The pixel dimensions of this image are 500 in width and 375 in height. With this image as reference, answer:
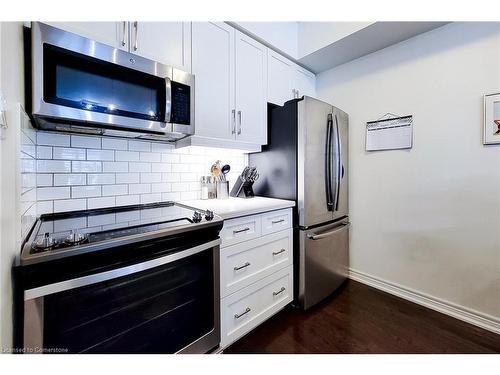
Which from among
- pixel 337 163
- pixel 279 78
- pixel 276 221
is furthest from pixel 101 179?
pixel 337 163

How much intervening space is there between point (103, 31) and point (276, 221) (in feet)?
4.90

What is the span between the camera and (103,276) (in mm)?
797

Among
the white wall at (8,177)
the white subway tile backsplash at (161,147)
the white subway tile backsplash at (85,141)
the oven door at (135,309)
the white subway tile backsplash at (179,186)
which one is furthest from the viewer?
the white subway tile backsplash at (179,186)

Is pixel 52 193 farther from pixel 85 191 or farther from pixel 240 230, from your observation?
pixel 240 230

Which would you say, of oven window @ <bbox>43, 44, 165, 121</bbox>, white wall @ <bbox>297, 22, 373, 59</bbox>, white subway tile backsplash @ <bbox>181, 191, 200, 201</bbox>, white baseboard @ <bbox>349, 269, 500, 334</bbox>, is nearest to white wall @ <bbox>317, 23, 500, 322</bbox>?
white baseboard @ <bbox>349, 269, 500, 334</bbox>

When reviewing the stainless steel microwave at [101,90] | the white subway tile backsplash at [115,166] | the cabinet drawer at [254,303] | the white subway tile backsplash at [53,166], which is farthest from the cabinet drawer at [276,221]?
the white subway tile backsplash at [53,166]

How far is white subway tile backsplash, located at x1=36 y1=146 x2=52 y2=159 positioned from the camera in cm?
115

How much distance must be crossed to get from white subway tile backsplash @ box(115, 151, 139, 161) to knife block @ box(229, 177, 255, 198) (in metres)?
0.84

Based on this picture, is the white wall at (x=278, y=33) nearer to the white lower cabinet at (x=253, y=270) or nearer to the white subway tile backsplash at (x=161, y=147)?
the white subway tile backsplash at (x=161, y=147)

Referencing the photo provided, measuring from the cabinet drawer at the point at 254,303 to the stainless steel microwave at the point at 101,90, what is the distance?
110cm

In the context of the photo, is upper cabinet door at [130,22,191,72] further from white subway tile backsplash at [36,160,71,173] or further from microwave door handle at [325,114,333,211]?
microwave door handle at [325,114,333,211]

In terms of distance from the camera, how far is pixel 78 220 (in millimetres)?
1109

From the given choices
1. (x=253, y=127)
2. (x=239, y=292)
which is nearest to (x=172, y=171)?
(x=253, y=127)

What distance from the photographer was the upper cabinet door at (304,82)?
2236 millimetres
